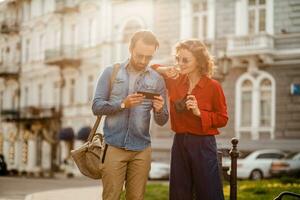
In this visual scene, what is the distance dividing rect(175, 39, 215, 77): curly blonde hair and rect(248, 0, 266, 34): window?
2231 cm

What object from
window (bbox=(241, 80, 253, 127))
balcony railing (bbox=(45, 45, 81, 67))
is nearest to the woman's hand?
window (bbox=(241, 80, 253, 127))

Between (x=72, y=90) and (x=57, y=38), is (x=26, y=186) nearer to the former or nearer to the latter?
(x=72, y=90)

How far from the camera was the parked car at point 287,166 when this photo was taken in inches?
936

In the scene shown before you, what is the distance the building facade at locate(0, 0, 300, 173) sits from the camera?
27.0 m

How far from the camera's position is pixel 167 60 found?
3039 cm

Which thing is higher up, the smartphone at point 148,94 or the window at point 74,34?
the window at point 74,34

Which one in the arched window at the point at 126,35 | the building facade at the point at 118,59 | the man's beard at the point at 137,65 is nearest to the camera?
the man's beard at the point at 137,65

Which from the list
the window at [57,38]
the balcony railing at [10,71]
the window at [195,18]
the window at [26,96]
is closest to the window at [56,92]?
the window at [57,38]

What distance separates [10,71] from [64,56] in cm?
1026

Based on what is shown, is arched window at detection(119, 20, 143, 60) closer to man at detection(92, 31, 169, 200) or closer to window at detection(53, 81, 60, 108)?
window at detection(53, 81, 60, 108)

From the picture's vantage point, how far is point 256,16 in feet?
91.0

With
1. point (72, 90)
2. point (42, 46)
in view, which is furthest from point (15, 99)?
point (72, 90)

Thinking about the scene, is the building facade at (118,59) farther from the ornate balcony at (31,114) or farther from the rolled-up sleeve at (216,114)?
the rolled-up sleeve at (216,114)

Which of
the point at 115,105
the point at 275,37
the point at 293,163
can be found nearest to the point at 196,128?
the point at 115,105
